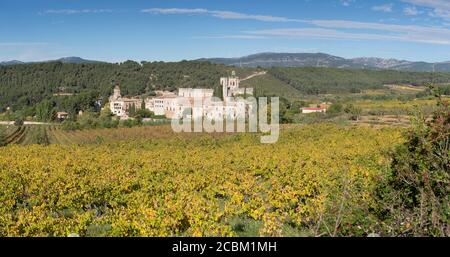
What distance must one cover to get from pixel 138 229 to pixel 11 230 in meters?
2.29

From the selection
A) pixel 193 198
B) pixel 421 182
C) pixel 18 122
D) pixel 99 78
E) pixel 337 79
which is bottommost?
pixel 18 122

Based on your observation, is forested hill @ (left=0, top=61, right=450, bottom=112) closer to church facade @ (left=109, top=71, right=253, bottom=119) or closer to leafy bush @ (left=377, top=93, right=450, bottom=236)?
church facade @ (left=109, top=71, right=253, bottom=119)

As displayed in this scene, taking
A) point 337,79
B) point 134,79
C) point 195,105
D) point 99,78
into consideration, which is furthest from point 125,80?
point 337,79

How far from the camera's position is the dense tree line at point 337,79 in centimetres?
14625

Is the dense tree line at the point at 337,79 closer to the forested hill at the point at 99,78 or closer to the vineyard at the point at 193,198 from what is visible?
the forested hill at the point at 99,78

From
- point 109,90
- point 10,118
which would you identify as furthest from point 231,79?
point 10,118

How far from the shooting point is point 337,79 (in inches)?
6624

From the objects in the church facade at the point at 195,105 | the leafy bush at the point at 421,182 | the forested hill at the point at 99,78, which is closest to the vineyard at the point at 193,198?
the leafy bush at the point at 421,182

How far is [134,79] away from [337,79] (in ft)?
254

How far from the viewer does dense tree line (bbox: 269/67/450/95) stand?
146 m

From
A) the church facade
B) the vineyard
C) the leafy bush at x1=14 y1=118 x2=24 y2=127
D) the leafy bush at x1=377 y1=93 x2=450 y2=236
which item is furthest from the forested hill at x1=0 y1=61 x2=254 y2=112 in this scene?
the leafy bush at x1=377 y1=93 x2=450 y2=236

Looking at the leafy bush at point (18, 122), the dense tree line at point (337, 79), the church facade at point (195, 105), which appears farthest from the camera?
the dense tree line at point (337, 79)

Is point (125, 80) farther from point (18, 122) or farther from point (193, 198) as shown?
point (193, 198)
